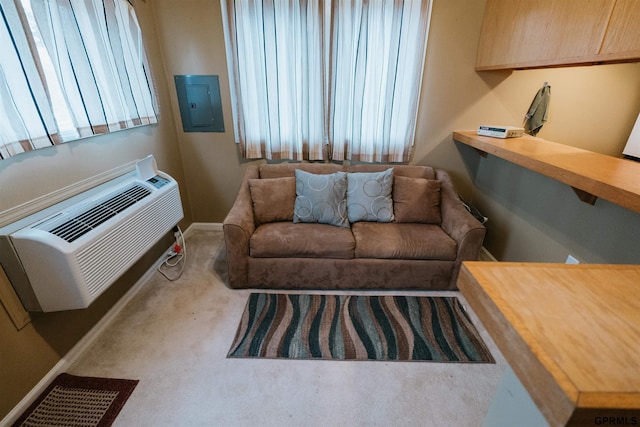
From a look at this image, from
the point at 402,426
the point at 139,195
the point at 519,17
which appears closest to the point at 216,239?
the point at 139,195

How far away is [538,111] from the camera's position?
248cm

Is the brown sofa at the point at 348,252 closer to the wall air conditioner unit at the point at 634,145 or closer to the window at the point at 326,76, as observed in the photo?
the window at the point at 326,76

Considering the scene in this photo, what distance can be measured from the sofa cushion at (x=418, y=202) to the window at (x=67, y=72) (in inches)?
84.1

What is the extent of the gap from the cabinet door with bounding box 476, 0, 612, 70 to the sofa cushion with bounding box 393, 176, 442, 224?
1.03 meters

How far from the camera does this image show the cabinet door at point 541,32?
4.65 feet

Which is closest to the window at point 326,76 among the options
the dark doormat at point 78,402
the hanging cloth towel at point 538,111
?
the hanging cloth towel at point 538,111

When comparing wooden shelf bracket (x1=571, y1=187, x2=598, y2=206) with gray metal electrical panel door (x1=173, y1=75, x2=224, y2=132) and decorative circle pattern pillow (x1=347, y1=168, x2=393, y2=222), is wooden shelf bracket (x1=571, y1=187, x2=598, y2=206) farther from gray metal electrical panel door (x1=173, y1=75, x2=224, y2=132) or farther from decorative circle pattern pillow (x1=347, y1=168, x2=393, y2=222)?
gray metal electrical panel door (x1=173, y1=75, x2=224, y2=132)

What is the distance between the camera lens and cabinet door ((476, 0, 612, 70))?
4.65ft

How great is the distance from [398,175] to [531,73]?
139cm

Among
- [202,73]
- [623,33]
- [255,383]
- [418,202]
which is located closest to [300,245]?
[255,383]

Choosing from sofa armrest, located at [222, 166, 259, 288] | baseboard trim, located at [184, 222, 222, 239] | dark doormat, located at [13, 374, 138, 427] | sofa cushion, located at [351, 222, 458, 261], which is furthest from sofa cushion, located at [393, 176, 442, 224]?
dark doormat, located at [13, 374, 138, 427]

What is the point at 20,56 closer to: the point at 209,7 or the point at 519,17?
the point at 209,7

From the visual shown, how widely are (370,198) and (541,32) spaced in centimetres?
150

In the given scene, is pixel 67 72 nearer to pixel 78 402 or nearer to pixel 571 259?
pixel 78 402
